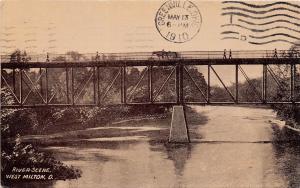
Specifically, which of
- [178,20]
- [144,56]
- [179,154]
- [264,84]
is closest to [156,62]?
[144,56]

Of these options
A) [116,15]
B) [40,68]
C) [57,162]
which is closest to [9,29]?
[40,68]

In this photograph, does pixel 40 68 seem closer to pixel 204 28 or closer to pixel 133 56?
pixel 133 56

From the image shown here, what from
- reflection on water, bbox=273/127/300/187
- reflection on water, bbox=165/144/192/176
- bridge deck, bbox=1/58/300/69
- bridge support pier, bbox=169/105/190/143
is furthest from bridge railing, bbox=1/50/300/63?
reflection on water, bbox=165/144/192/176

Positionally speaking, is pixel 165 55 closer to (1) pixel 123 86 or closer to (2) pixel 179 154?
(1) pixel 123 86

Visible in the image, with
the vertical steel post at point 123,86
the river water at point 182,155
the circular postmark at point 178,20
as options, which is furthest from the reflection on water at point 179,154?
the circular postmark at point 178,20

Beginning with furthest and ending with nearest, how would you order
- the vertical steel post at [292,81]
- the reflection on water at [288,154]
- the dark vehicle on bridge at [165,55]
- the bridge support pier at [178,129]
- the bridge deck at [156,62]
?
the bridge support pier at [178,129] → the vertical steel post at [292,81] → the bridge deck at [156,62] → the dark vehicle on bridge at [165,55] → the reflection on water at [288,154]

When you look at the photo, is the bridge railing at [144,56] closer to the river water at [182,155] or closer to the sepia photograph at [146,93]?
the sepia photograph at [146,93]
